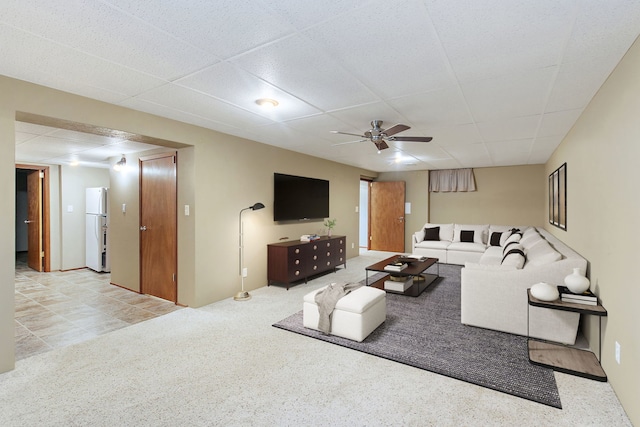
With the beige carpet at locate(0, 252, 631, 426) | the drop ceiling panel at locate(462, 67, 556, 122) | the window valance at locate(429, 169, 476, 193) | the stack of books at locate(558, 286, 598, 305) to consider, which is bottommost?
the beige carpet at locate(0, 252, 631, 426)

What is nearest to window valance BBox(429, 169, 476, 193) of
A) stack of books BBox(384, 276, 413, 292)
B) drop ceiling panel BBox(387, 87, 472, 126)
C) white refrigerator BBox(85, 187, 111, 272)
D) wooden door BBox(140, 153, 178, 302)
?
stack of books BBox(384, 276, 413, 292)

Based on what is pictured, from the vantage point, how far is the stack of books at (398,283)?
4662 mm

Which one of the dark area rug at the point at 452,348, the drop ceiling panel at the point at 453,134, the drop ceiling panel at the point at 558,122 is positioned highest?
the drop ceiling panel at the point at 453,134

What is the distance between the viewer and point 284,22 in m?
1.75

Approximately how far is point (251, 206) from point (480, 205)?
6.09 m

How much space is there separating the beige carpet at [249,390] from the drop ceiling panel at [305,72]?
2.37 meters

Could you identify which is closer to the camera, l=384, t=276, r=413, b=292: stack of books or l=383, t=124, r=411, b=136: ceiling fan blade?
l=383, t=124, r=411, b=136: ceiling fan blade

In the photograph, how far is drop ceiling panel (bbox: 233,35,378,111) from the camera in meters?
2.07

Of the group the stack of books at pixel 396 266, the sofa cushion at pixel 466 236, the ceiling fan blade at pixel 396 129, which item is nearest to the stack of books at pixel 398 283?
the stack of books at pixel 396 266

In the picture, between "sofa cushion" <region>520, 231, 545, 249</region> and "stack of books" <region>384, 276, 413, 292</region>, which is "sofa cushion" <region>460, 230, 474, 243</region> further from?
"stack of books" <region>384, 276, 413, 292</region>

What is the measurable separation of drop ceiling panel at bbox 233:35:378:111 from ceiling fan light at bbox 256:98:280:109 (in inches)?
11.9

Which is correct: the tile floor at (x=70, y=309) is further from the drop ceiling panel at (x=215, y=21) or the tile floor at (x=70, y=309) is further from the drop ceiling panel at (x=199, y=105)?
the drop ceiling panel at (x=215, y=21)

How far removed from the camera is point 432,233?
7.73 metres

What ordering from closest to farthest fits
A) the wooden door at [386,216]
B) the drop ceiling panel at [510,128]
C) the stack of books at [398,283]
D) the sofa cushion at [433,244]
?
the drop ceiling panel at [510,128] < the stack of books at [398,283] < the sofa cushion at [433,244] < the wooden door at [386,216]
